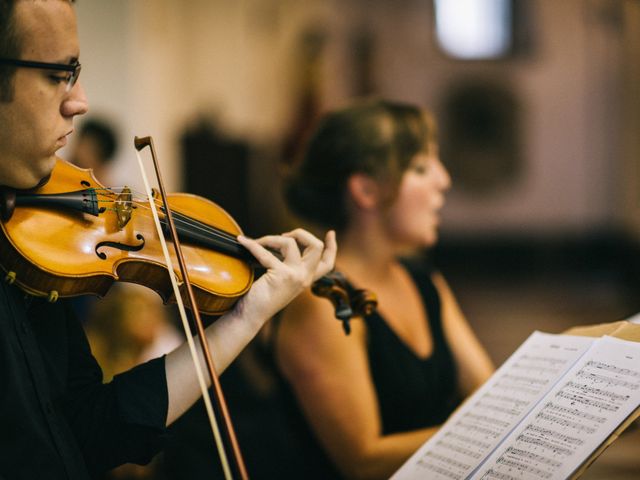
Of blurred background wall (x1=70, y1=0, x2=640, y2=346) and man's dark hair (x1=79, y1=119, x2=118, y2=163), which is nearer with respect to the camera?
man's dark hair (x1=79, y1=119, x2=118, y2=163)

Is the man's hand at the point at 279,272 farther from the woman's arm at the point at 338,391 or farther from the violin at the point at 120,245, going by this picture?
the woman's arm at the point at 338,391

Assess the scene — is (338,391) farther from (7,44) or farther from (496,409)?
(7,44)

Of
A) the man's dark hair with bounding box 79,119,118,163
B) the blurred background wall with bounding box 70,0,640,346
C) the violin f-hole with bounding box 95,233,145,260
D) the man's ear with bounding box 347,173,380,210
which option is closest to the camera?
the violin f-hole with bounding box 95,233,145,260

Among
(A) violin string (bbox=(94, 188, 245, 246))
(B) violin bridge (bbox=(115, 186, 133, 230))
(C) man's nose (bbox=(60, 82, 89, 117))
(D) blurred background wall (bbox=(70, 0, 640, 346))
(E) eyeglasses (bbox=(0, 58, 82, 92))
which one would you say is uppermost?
→ (E) eyeglasses (bbox=(0, 58, 82, 92))

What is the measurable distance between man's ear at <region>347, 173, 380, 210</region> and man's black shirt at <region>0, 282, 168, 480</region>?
895 mm

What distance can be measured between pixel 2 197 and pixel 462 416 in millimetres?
802

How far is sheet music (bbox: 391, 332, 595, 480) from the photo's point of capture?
1.25 m

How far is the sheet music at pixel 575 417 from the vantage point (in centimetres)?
111

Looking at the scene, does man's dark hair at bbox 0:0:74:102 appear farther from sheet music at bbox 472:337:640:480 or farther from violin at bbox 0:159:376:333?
sheet music at bbox 472:337:640:480

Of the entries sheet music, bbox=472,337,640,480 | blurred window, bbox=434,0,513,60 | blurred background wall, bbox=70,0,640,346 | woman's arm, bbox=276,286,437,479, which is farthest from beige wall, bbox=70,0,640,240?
A: sheet music, bbox=472,337,640,480

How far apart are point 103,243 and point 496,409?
26.4 inches

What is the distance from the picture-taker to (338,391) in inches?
73.0

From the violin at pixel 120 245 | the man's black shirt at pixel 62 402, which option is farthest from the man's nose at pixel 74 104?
the man's black shirt at pixel 62 402

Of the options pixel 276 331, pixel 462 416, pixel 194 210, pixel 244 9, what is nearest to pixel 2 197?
pixel 194 210
